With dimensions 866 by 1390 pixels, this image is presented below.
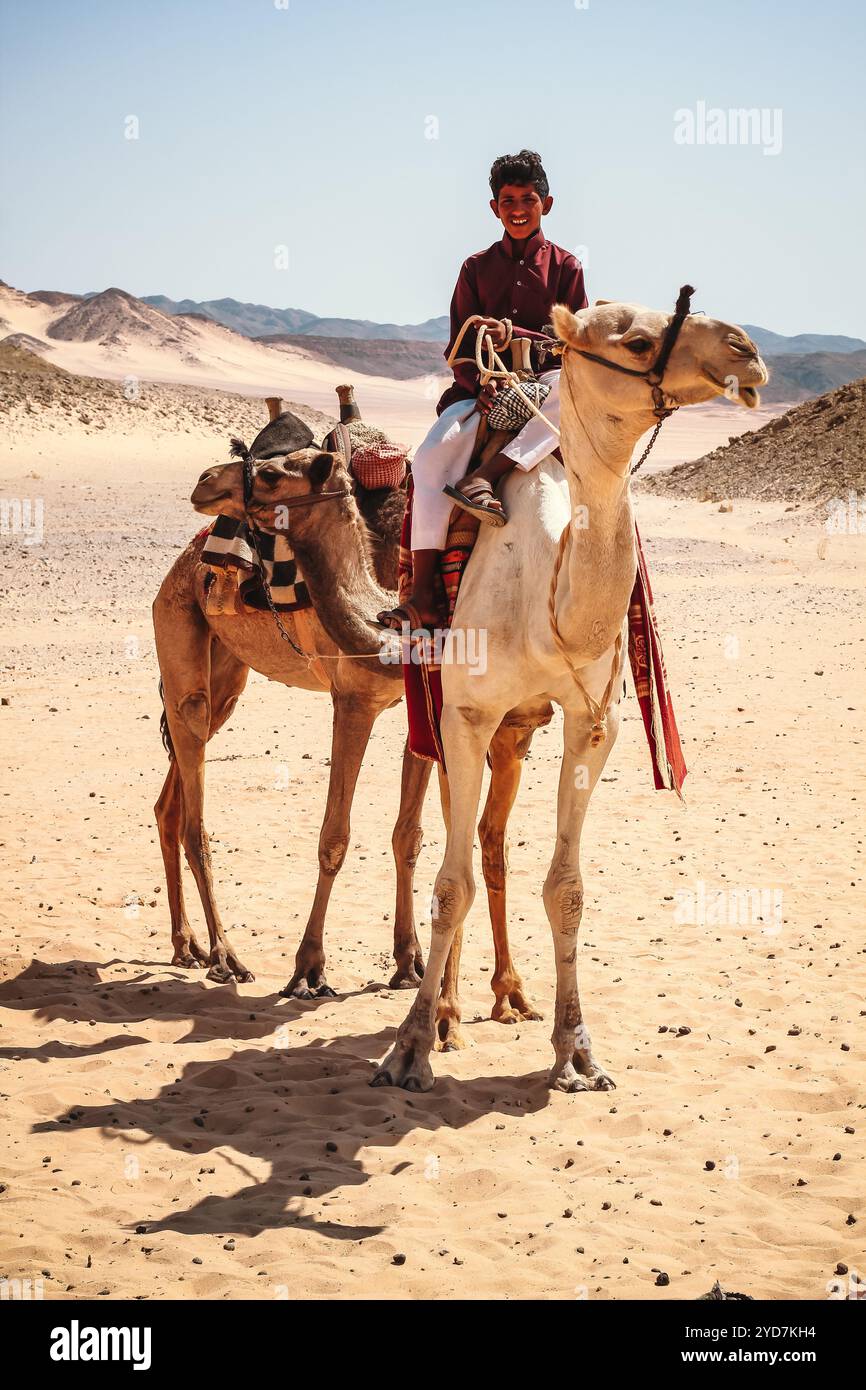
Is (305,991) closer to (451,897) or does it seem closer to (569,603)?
(451,897)

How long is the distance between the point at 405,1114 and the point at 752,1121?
137 cm

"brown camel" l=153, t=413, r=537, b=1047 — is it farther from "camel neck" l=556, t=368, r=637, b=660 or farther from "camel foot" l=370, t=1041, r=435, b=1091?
"camel neck" l=556, t=368, r=637, b=660

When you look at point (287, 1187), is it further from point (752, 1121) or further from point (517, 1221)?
point (752, 1121)

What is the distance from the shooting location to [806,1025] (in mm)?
6301

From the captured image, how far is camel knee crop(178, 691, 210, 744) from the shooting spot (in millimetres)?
7809

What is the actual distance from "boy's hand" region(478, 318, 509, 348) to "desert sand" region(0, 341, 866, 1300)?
3133 millimetres

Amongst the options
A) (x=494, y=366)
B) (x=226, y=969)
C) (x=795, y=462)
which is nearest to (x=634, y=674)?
(x=494, y=366)

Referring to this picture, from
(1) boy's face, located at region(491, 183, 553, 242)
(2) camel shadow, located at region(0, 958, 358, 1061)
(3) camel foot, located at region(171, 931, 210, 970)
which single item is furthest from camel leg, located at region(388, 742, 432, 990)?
(1) boy's face, located at region(491, 183, 553, 242)

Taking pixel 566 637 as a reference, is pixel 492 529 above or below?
above

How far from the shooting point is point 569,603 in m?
5.03

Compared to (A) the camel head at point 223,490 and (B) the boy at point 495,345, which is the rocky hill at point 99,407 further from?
(B) the boy at point 495,345

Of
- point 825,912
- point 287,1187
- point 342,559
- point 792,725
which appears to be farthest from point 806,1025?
point 792,725

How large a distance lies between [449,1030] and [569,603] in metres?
2.31

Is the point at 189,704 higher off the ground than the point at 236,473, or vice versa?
the point at 236,473
